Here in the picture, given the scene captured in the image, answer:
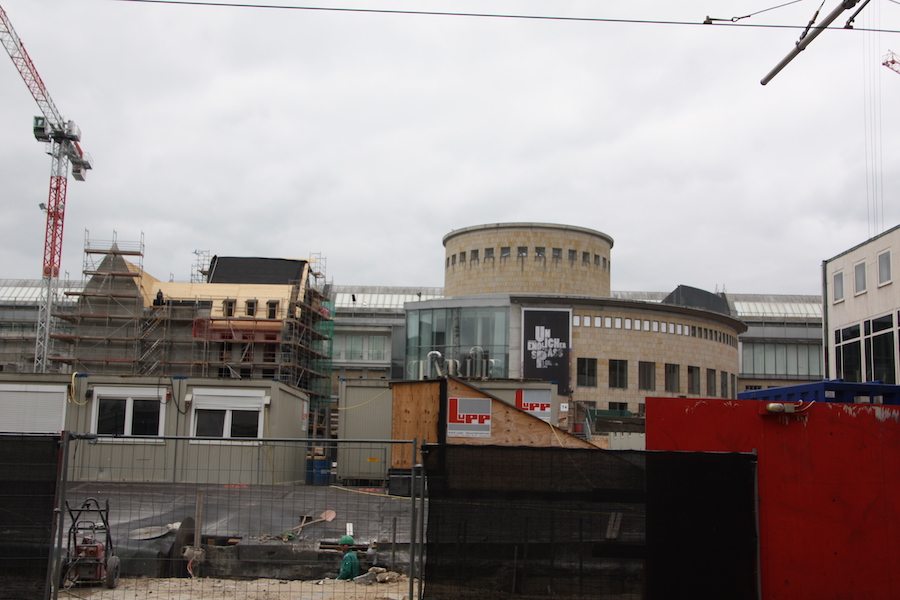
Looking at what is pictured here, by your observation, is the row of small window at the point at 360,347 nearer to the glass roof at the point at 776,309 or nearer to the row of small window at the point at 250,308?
the row of small window at the point at 250,308

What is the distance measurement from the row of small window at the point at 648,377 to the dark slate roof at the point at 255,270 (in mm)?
22150

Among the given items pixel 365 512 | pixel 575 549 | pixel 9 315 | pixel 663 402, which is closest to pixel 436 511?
pixel 575 549

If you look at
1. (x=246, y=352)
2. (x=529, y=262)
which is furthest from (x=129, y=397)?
(x=529, y=262)

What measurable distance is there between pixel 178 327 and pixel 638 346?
30375mm

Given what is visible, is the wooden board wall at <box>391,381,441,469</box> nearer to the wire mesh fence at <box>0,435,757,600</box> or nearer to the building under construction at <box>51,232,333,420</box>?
the wire mesh fence at <box>0,435,757,600</box>

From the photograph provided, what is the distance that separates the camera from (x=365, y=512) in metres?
13.3

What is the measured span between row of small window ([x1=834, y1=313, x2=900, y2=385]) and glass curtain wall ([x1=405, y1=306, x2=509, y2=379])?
19.9 m

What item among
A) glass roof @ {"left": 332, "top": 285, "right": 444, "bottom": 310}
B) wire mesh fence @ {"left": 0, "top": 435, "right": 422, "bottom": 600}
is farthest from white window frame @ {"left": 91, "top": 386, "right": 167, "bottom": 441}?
glass roof @ {"left": 332, "top": 285, "right": 444, "bottom": 310}

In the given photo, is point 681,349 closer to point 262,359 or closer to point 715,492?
point 262,359

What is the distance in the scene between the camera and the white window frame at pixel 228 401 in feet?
88.6

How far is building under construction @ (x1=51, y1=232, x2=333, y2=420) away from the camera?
2167 inches

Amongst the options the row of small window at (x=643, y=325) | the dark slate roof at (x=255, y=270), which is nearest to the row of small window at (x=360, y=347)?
the dark slate roof at (x=255, y=270)

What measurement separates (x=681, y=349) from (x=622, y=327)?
205 inches

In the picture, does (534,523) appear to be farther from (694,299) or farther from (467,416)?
(694,299)
